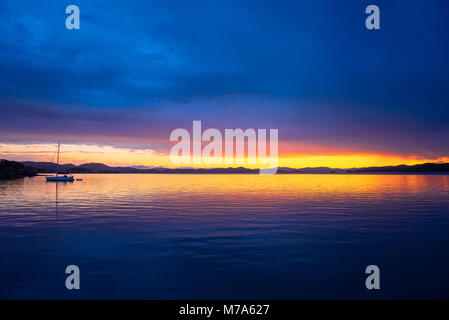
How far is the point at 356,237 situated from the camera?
2231cm

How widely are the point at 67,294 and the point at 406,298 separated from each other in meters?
13.5

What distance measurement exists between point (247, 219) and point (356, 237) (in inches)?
428

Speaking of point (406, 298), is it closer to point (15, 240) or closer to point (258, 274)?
point (258, 274)

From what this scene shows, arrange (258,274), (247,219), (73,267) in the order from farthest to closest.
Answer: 1. (247,219)
2. (73,267)
3. (258,274)

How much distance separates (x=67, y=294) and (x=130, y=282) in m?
2.46
